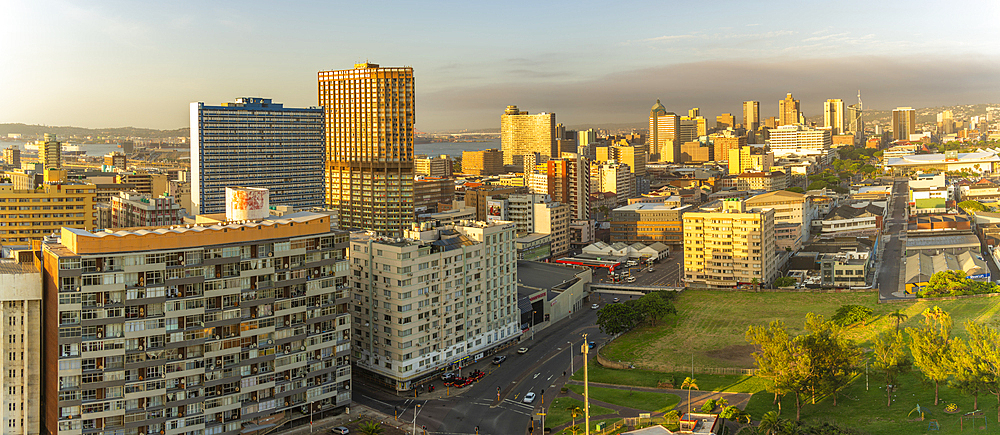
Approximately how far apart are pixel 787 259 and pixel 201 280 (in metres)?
83.6

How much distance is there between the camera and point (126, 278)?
149ft

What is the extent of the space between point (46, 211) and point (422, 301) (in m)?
58.8

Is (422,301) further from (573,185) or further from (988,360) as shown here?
(573,185)

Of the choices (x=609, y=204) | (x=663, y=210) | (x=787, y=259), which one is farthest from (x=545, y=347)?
(x=609, y=204)

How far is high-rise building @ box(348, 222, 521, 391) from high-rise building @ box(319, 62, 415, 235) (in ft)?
167

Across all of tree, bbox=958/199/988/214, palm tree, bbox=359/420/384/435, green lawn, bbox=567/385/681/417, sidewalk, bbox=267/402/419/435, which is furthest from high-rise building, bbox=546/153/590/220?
palm tree, bbox=359/420/384/435

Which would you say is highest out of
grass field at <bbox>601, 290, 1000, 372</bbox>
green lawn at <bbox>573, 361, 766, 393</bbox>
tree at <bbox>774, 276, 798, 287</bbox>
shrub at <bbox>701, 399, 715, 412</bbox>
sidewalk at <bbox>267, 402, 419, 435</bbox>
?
tree at <bbox>774, 276, 798, 287</bbox>

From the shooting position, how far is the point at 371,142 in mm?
118875

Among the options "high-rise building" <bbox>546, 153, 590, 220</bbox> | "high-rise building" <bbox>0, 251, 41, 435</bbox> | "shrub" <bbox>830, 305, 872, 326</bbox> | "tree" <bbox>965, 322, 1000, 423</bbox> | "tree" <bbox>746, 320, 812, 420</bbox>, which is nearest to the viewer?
"high-rise building" <bbox>0, 251, 41, 435</bbox>

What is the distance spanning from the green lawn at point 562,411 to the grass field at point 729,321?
10480mm

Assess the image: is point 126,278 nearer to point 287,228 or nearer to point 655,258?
point 287,228

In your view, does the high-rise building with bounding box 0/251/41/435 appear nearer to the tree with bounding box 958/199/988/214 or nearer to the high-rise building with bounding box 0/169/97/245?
the high-rise building with bounding box 0/169/97/245

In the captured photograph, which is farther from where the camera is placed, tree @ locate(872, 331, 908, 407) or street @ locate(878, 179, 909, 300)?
street @ locate(878, 179, 909, 300)

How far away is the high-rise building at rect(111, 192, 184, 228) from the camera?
317 feet
